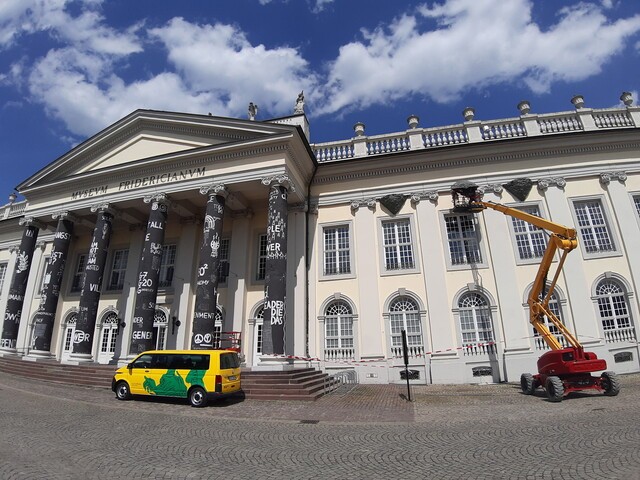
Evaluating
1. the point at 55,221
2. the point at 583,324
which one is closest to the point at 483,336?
the point at 583,324

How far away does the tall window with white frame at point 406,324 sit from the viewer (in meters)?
17.0

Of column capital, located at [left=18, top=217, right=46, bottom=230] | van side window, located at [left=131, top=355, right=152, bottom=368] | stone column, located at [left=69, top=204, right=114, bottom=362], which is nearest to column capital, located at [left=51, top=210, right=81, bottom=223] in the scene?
column capital, located at [left=18, top=217, right=46, bottom=230]

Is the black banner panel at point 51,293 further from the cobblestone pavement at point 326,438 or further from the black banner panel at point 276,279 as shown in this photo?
the black banner panel at point 276,279

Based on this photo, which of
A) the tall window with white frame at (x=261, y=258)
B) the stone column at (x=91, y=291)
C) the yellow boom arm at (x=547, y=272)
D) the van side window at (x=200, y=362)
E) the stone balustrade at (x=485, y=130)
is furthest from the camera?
the tall window with white frame at (x=261, y=258)

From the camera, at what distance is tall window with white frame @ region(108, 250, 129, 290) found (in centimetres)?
2214

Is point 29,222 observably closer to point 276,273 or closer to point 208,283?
point 208,283

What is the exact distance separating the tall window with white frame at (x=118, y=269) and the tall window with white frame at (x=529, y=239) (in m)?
22.2

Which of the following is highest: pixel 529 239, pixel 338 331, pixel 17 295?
pixel 529 239

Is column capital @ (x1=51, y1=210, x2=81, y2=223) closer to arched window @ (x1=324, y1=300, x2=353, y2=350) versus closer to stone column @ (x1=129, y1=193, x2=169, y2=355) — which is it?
stone column @ (x1=129, y1=193, x2=169, y2=355)

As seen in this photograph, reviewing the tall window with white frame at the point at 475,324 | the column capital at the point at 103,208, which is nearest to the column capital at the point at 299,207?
the tall window with white frame at the point at 475,324

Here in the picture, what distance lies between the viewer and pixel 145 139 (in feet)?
66.4

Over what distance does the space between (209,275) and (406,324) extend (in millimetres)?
9492

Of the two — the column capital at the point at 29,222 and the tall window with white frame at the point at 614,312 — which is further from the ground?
the column capital at the point at 29,222

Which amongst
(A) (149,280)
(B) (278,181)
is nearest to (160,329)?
(A) (149,280)
